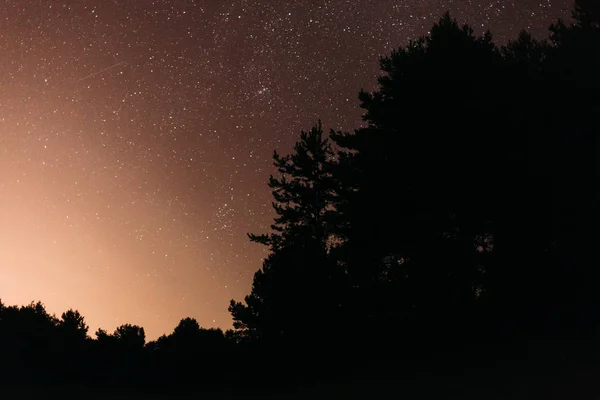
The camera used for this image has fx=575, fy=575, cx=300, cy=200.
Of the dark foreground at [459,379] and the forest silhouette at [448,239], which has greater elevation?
the forest silhouette at [448,239]

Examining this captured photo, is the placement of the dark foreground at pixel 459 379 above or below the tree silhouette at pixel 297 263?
below

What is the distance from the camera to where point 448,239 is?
64.8 ft

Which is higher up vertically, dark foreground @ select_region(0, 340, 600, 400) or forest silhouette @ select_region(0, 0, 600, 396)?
forest silhouette @ select_region(0, 0, 600, 396)

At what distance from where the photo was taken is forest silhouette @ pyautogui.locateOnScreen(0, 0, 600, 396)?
16.2m

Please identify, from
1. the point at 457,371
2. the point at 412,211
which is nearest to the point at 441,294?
the point at 412,211

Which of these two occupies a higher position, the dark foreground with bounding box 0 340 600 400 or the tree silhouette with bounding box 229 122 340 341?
the tree silhouette with bounding box 229 122 340 341

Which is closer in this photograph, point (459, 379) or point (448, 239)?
point (459, 379)

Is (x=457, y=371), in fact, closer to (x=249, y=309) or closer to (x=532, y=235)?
(x=532, y=235)

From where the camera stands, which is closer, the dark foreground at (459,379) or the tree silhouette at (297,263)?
the dark foreground at (459,379)

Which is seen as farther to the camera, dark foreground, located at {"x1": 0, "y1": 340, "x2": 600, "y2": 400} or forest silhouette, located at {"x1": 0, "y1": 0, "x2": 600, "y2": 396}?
forest silhouette, located at {"x1": 0, "y1": 0, "x2": 600, "y2": 396}

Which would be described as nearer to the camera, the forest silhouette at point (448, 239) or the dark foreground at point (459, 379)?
the dark foreground at point (459, 379)

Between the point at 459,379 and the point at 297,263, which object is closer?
the point at 459,379

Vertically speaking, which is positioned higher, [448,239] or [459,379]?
[448,239]

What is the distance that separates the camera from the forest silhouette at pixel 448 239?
53.2ft
